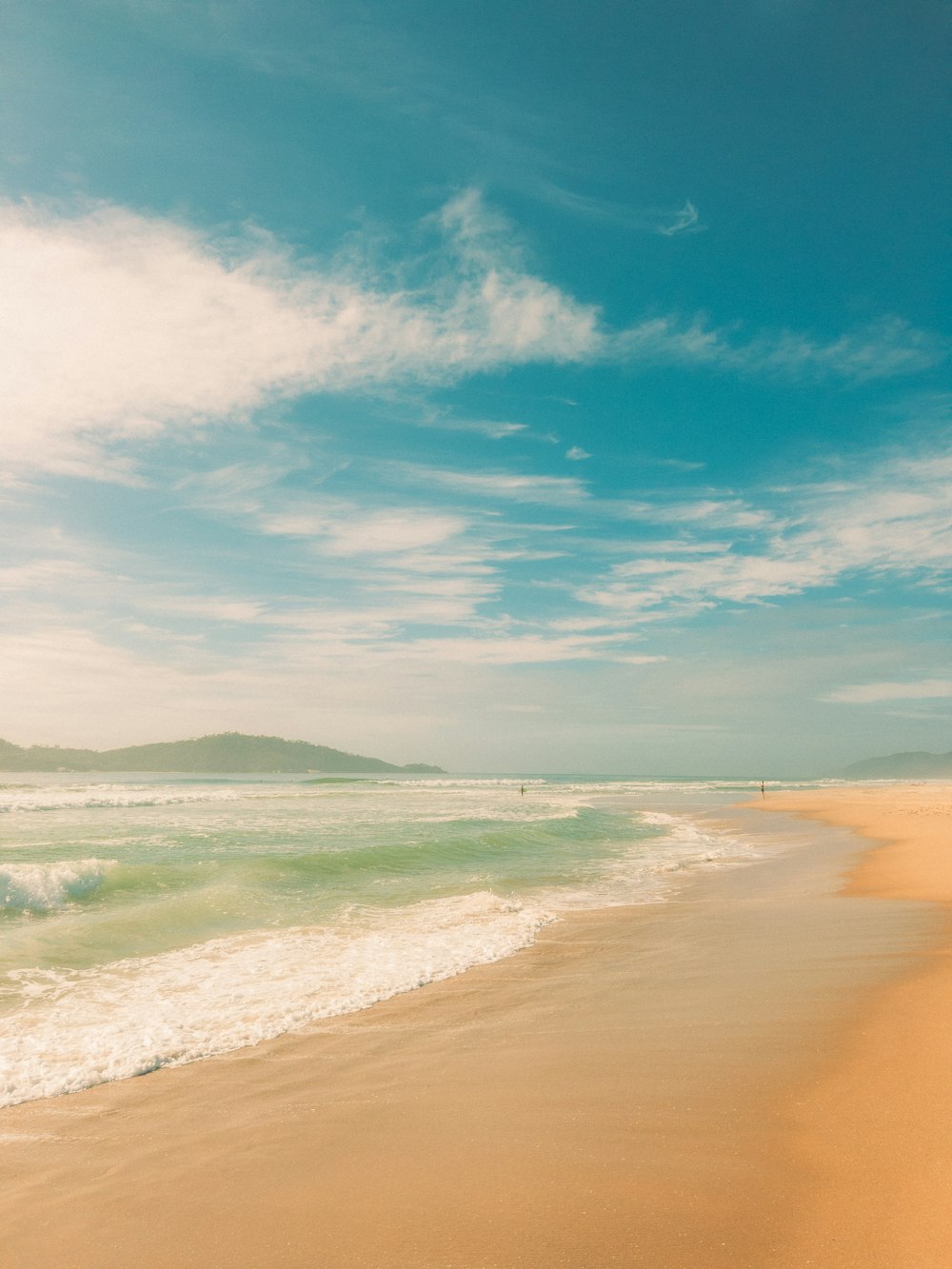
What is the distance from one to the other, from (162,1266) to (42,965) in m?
7.31

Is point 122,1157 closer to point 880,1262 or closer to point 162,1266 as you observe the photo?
point 162,1266

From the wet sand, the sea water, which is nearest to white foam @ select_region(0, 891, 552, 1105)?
the sea water

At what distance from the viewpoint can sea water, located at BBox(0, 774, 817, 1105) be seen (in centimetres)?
720

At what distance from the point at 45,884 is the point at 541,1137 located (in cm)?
1392

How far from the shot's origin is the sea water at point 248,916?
7203 millimetres

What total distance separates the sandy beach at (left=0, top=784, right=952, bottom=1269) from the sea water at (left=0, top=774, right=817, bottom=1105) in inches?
31.1

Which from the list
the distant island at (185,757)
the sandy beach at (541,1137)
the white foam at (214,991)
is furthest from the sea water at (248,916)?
the distant island at (185,757)

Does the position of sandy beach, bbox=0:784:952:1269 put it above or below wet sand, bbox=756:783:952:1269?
below

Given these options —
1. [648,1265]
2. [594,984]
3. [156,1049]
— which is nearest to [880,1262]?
[648,1265]

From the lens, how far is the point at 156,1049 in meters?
6.61

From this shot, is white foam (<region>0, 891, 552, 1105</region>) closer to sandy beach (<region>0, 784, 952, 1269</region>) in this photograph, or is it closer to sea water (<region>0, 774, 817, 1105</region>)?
sea water (<region>0, 774, 817, 1105</region>)

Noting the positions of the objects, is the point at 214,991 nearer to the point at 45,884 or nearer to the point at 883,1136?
the point at 883,1136

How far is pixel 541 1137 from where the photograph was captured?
4.75 metres

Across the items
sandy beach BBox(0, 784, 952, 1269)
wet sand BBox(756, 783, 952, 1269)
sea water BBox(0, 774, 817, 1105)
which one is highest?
wet sand BBox(756, 783, 952, 1269)
